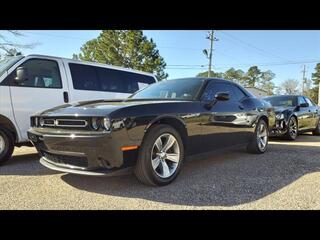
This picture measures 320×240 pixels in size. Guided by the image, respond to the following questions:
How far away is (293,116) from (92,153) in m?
6.92

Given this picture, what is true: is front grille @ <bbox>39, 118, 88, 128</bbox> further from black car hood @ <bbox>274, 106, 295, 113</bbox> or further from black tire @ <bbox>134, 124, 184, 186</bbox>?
black car hood @ <bbox>274, 106, 295, 113</bbox>

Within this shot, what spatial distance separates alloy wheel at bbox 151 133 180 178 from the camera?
3.78 m

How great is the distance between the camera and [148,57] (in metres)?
30.0

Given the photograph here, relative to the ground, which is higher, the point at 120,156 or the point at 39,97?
the point at 39,97

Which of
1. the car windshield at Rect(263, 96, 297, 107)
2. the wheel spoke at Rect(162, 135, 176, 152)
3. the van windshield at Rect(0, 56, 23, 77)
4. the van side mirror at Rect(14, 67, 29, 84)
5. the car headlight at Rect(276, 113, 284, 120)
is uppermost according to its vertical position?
the van windshield at Rect(0, 56, 23, 77)

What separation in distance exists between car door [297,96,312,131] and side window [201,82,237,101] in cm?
430

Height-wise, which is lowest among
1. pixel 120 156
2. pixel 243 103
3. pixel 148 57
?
pixel 120 156

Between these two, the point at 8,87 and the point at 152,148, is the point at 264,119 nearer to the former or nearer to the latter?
the point at 152,148

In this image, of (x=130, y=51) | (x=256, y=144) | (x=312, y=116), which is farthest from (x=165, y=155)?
(x=130, y=51)

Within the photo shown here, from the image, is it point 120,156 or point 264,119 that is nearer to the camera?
point 120,156

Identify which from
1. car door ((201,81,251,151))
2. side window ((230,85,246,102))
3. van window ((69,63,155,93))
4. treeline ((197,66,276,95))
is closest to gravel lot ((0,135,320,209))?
car door ((201,81,251,151))

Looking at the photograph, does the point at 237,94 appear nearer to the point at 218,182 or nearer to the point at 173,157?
the point at 218,182
